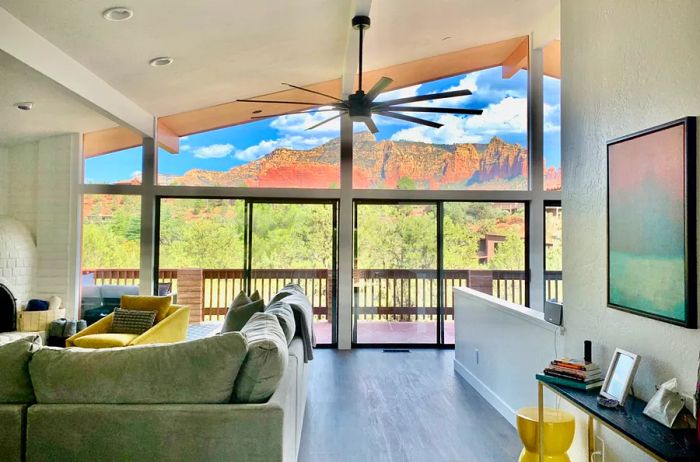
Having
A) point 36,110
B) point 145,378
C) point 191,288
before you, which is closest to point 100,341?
point 191,288

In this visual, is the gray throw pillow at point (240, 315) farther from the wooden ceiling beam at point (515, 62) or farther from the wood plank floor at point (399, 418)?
the wooden ceiling beam at point (515, 62)

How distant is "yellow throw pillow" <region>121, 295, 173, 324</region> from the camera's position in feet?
16.5

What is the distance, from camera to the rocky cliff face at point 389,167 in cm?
633

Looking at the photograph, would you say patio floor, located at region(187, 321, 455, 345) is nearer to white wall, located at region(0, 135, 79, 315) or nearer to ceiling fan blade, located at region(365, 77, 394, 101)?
white wall, located at region(0, 135, 79, 315)

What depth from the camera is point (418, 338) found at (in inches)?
251

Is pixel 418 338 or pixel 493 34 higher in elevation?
pixel 493 34

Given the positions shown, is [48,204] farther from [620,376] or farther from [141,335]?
[620,376]

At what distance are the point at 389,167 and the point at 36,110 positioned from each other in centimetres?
420

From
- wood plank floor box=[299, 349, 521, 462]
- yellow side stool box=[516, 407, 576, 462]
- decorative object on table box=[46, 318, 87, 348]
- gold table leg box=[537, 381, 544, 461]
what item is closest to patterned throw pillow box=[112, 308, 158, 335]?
decorative object on table box=[46, 318, 87, 348]

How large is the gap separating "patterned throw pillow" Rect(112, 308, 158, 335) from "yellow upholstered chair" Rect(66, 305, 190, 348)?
0.08 metres

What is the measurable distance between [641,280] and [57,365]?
2.77 meters

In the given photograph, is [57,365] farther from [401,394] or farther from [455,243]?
[455,243]

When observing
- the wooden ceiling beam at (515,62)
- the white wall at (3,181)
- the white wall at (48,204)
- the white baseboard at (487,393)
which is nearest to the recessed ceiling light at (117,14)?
the white wall at (48,204)

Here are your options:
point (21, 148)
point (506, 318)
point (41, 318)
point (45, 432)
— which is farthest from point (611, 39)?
point (21, 148)
